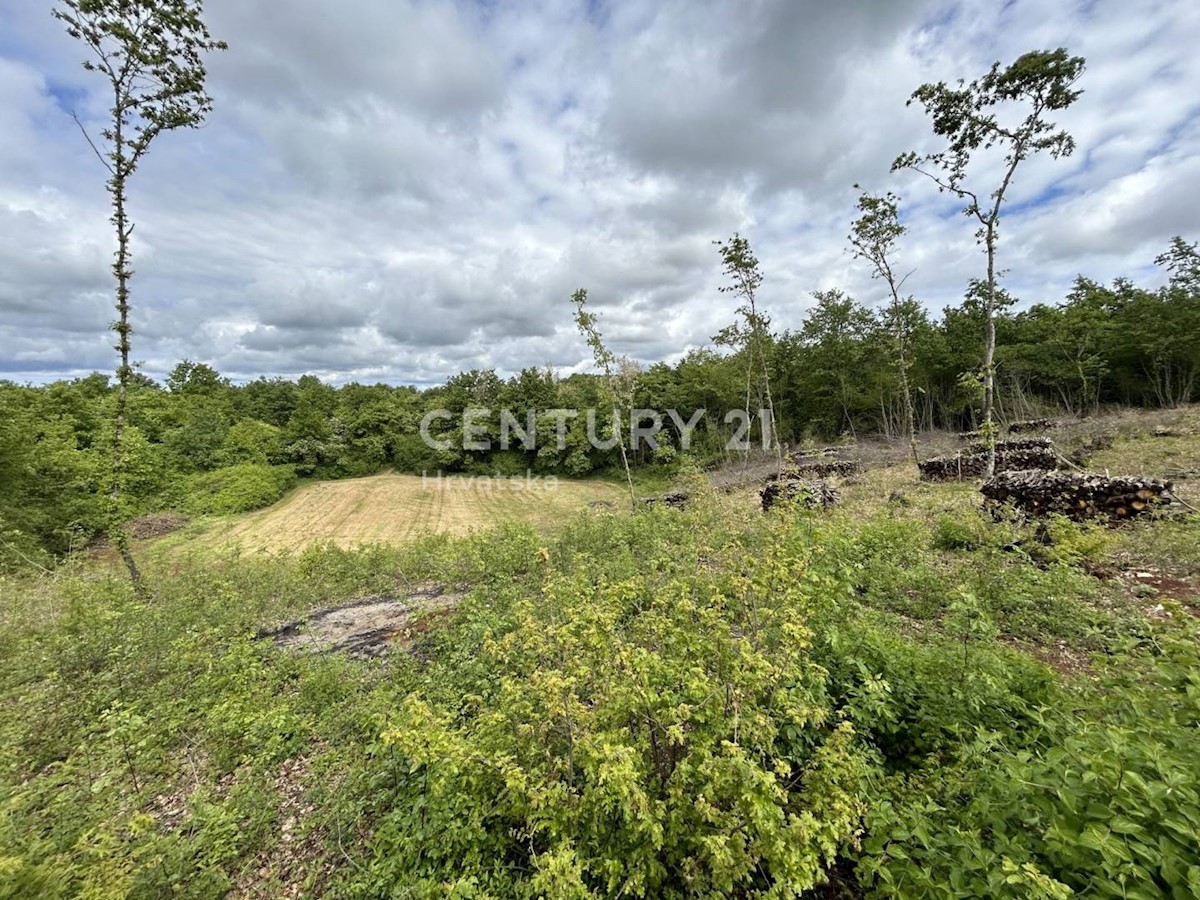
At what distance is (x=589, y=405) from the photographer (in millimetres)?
38812

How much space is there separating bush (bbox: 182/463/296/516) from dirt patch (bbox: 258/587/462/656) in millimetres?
31295

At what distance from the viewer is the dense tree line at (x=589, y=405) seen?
22.3 metres

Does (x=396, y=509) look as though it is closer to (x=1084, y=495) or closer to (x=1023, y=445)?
(x=1084, y=495)

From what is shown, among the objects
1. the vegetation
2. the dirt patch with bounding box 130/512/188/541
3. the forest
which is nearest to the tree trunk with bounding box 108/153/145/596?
the forest

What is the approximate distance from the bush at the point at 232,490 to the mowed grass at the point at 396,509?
1.29 meters

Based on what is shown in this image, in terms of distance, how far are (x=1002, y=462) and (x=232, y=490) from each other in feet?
142

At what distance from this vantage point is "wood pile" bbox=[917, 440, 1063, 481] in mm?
12273

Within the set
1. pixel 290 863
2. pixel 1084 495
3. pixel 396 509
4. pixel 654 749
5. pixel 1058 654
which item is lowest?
pixel 396 509

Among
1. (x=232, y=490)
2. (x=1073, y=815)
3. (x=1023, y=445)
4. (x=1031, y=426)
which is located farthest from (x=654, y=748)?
(x=232, y=490)

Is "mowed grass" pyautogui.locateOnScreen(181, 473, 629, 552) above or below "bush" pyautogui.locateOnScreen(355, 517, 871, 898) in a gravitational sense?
below

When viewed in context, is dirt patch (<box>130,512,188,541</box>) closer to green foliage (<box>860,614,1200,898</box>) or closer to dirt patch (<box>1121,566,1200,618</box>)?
green foliage (<box>860,614,1200,898</box>)

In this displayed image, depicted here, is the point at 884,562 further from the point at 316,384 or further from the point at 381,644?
the point at 316,384

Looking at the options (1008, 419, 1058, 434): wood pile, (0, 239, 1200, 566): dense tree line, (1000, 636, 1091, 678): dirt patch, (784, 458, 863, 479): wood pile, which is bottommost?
(1000, 636, 1091, 678): dirt patch

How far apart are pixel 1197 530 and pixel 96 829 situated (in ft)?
42.6
